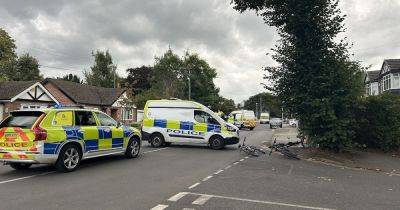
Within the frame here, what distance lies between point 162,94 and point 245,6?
129ft

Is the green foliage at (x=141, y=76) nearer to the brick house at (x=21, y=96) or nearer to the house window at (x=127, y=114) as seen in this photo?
the house window at (x=127, y=114)

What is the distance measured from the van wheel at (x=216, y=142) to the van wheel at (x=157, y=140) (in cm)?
228

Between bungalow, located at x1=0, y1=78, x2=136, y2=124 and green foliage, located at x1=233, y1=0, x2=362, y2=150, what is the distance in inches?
656

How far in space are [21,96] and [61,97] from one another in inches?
378

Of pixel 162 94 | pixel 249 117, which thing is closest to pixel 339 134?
pixel 249 117

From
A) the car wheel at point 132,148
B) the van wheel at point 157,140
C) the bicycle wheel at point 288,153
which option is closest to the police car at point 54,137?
the car wheel at point 132,148

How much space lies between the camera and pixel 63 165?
9867 millimetres

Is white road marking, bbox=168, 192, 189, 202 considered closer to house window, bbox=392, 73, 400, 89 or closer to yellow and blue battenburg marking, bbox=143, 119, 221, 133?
yellow and blue battenburg marking, bbox=143, 119, 221, 133

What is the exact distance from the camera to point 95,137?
1102cm

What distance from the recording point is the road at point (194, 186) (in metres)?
6.77

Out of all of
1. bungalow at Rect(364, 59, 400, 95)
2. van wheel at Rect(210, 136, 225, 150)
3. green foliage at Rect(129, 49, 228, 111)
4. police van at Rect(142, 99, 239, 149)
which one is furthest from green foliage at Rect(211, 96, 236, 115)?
van wheel at Rect(210, 136, 225, 150)

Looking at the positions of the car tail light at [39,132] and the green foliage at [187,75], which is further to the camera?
the green foliage at [187,75]

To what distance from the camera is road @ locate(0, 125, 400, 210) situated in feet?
22.2

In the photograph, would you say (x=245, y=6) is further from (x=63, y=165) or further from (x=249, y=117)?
(x=249, y=117)
